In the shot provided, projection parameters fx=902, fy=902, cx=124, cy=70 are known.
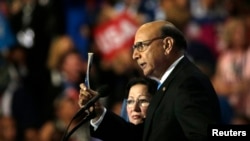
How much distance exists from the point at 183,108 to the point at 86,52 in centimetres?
556

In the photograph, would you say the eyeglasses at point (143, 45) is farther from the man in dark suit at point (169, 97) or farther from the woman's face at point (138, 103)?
the woman's face at point (138, 103)

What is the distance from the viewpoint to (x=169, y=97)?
189 inches

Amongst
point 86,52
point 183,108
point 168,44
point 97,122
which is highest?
point 168,44

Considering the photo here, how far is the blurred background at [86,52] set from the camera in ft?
28.5

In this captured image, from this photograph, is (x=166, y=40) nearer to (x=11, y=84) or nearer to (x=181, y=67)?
(x=181, y=67)

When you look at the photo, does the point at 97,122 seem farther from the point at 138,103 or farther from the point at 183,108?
the point at 183,108

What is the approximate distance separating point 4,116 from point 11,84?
1.71ft

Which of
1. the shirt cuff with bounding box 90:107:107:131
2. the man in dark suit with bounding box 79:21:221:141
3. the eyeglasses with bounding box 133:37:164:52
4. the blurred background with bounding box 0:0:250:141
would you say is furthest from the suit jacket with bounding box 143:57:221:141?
the blurred background with bounding box 0:0:250:141

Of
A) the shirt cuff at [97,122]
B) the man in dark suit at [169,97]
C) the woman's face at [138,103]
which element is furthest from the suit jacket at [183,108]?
the woman's face at [138,103]

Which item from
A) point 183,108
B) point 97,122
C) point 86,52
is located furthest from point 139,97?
point 86,52

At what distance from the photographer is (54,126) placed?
9039 millimetres

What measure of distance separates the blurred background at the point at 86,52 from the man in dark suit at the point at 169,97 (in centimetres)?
306

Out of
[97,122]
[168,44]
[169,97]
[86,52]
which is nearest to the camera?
[169,97]

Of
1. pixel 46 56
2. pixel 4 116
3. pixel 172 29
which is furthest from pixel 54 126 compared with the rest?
pixel 172 29
